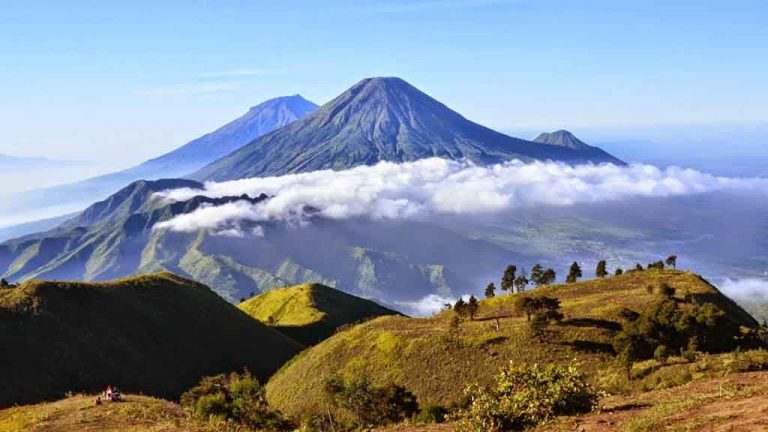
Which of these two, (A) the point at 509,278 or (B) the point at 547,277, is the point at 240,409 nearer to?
(A) the point at 509,278

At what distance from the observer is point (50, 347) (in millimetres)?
82188

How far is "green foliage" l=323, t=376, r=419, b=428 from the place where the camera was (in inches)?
1928

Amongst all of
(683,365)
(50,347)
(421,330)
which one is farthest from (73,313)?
(683,365)

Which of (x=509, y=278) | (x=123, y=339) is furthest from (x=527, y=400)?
(x=509, y=278)

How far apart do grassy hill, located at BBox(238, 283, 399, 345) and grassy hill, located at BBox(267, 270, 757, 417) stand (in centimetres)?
4803

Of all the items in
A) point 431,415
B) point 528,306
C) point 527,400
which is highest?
point 527,400

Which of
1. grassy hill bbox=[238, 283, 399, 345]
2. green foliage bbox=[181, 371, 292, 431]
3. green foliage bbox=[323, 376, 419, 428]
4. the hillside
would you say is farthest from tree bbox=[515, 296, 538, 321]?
grassy hill bbox=[238, 283, 399, 345]

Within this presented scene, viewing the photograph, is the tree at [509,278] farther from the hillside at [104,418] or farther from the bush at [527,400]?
the bush at [527,400]

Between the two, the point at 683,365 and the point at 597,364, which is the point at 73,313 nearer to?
the point at 597,364

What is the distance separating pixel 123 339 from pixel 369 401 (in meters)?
58.7

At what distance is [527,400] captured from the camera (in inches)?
872

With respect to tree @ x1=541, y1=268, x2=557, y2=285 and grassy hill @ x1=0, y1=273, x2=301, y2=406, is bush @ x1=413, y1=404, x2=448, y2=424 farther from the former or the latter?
tree @ x1=541, y1=268, x2=557, y2=285

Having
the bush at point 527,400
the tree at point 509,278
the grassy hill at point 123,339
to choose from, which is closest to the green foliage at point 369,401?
the bush at point 527,400

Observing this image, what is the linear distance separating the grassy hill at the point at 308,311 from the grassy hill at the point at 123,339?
19995 millimetres
